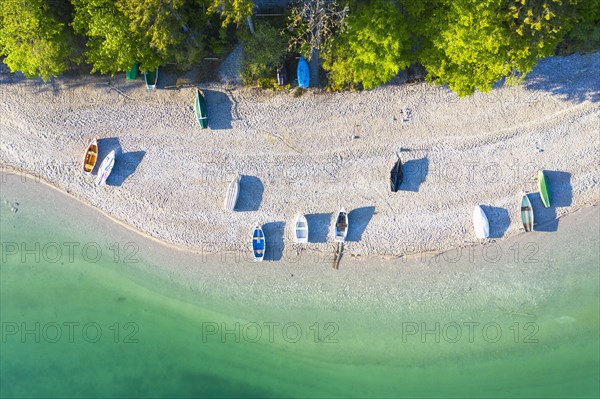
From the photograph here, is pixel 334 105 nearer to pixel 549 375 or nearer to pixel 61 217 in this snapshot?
pixel 61 217

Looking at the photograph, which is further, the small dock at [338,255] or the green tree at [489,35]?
the small dock at [338,255]

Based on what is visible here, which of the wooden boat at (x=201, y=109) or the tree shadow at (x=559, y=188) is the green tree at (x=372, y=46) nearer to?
the wooden boat at (x=201, y=109)

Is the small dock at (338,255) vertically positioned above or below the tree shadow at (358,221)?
below

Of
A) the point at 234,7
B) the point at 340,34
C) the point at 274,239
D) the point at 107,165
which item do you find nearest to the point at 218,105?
the point at 234,7

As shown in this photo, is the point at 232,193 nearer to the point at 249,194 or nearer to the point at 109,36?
the point at 249,194

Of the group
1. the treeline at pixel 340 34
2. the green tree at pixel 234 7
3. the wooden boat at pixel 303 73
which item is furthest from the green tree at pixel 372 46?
the green tree at pixel 234 7
